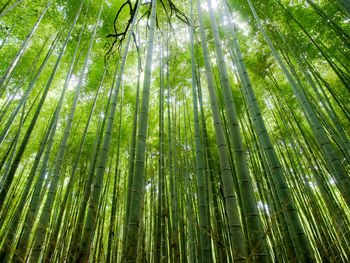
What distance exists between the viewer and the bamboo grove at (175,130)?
59.2 inches

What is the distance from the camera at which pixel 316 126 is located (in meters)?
2.15

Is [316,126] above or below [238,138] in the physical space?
above

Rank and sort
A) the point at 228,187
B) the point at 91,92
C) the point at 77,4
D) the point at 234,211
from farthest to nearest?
the point at 91,92 < the point at 77,4 < the point at 228,187 < the point at 234,211

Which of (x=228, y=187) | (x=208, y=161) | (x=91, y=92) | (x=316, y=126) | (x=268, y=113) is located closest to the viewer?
(x=228, y=187)

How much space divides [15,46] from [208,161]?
4.75 m

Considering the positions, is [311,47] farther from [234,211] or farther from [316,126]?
[234,211]

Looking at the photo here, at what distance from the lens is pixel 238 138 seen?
54.4 inches

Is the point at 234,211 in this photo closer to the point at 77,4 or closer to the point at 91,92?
the point at 77,4

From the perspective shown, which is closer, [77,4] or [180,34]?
[77,4]

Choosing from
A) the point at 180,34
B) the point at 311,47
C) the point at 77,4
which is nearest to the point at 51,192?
the point at 77,4

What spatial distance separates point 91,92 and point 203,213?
422cm

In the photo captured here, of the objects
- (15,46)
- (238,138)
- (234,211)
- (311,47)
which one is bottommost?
(234,211)

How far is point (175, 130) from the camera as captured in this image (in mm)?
3398

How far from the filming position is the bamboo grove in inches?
59.2
